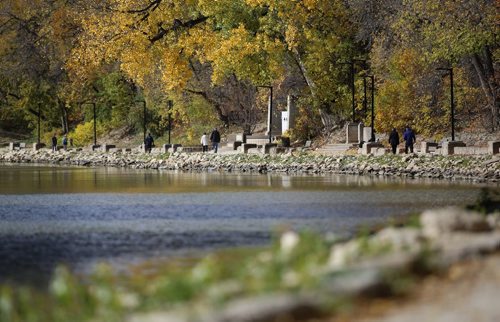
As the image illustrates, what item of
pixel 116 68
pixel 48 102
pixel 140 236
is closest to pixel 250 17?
pixel 116 68

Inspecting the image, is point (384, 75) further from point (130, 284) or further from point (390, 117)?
point (130, 284)

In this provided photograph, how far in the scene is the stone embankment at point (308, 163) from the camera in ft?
176

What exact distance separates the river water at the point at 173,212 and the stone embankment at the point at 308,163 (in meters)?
2.68

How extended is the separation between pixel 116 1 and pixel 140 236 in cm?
4956

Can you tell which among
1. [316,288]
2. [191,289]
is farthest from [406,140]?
[316,288]

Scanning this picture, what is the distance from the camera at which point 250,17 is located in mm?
79812

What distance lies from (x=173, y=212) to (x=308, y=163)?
31783mm

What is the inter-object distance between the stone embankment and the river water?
2.68 m

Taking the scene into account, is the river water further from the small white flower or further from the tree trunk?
the tree trunk

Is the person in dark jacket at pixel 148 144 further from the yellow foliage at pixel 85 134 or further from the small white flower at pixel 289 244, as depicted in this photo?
the small white flower at pixel 289 244

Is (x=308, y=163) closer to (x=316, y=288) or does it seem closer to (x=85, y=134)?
(x=85, y=134)

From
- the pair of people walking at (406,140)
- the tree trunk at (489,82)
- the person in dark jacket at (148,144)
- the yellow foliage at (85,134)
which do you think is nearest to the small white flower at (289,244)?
the pair of people walking at (406,140)

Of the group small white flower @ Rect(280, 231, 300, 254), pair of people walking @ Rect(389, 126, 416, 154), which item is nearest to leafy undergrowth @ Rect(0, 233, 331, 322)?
small white flower @ Rect(280, 231, 300, 254)

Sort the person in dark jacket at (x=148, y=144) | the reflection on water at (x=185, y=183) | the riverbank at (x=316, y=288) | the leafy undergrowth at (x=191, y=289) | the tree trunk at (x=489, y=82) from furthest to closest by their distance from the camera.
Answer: the person in dark jacket at (x=148, y=144), the tree trunk at (x=489, y=82), the reflection on water at (x=185, y=183), the leafy undergrowth at (x=191, y=289), the riverbank at (x=316, y=288)
